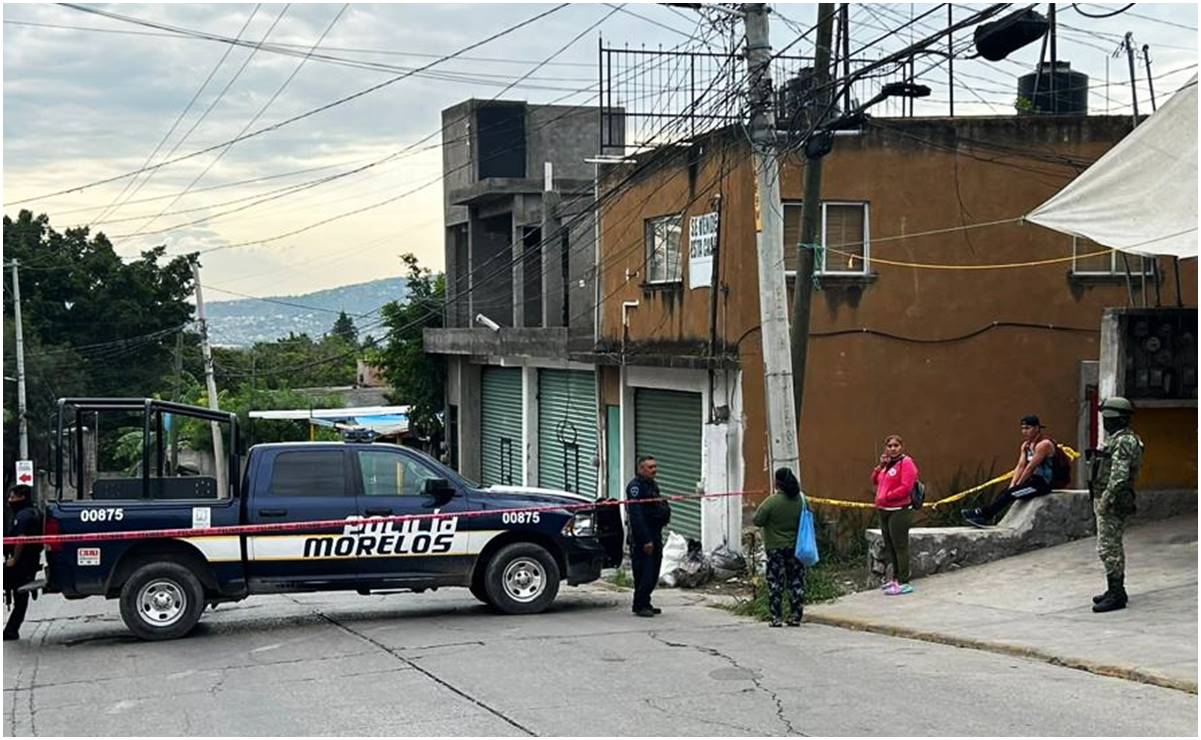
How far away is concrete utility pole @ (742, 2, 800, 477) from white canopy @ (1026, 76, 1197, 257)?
2.84 metres

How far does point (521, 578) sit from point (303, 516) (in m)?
2.37

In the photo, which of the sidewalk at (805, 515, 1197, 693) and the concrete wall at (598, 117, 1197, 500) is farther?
the concrete wall at (598, 117, 1197, 500)

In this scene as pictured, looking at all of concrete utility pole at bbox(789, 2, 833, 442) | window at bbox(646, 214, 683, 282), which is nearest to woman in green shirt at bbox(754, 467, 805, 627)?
concrete utility pole at bbox(789, 2, 833, 442)

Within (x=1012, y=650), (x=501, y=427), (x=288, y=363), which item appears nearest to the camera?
(x=1012, y=650)

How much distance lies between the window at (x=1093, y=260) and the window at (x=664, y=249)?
5918 millimetres

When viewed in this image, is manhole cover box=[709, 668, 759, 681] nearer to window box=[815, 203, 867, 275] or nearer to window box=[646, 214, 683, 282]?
window box=[815, 203, 867, 275]

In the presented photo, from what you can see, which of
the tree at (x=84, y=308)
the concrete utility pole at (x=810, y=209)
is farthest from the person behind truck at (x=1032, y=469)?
the tree at (x=84, y=308)

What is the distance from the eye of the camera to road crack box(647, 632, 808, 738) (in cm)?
924

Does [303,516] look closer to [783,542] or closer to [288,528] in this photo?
[288,528]

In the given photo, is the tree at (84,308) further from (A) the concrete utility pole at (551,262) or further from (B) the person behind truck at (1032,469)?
(B) the person behind truck at (1032,469)

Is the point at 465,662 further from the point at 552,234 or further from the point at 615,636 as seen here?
the point at 552,234

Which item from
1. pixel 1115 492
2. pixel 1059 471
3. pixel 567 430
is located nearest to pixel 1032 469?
pixel 1059 471

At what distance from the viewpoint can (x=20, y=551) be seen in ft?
47.4

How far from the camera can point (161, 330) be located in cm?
5497
